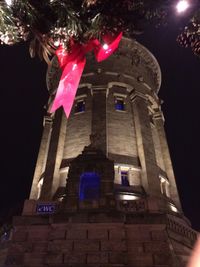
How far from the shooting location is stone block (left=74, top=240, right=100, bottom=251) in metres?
15.0

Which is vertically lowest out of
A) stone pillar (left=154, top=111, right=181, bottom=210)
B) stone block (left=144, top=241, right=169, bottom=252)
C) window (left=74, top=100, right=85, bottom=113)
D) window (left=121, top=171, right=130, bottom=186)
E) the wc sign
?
stone block (left=144, top=241, right=169, bottom=252)

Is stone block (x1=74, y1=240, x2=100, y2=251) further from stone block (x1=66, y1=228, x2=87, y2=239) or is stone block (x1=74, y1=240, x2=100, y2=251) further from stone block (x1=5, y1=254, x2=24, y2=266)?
stone block (x1=5, y1=254, x2=24, y2=266)

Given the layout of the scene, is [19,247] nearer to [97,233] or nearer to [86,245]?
[86,245]

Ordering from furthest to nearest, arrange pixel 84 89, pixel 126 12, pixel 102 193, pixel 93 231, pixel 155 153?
pixel 84 89 < pixel 155 153 < pixel 102 193 < pixel 93 231 < pixel 126 12

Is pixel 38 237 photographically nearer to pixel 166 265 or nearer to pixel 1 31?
pixel 166 265

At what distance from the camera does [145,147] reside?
2447 cm

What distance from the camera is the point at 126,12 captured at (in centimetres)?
617

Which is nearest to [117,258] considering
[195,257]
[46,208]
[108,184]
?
[108,184]

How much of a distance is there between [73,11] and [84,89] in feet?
76.4

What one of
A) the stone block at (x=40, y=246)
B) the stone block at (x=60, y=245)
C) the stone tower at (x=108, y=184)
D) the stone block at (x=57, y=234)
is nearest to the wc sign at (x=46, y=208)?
the stone tower at (x=108, y=184)

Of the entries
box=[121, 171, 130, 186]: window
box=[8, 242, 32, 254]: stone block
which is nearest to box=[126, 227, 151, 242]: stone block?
box=[8, 242, 32, 254]: stone block

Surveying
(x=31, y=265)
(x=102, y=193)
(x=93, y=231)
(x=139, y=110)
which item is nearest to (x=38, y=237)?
(x=31, y=265)

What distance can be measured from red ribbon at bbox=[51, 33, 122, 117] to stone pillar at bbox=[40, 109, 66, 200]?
50.3 ft

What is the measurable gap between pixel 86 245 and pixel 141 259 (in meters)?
2.81
